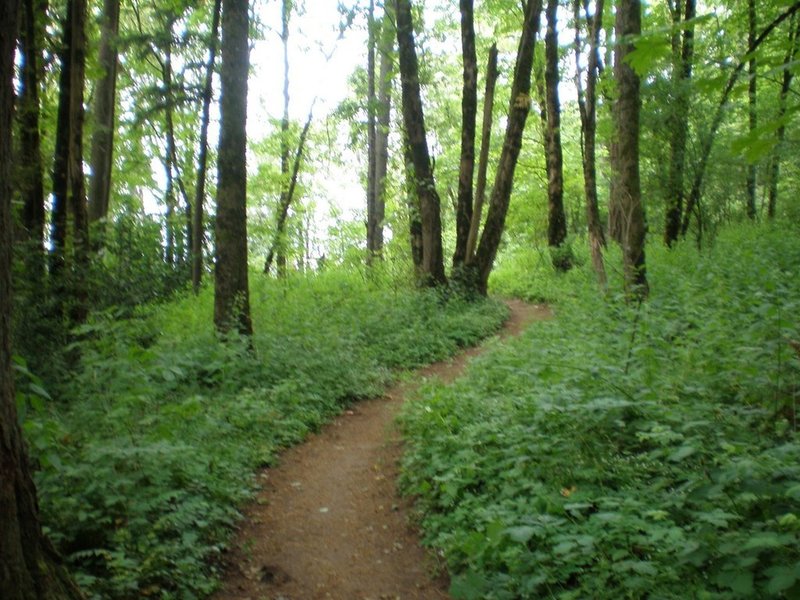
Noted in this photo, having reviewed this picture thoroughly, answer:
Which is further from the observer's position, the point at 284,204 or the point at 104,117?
the point at 284,204

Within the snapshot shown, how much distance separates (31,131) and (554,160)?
43.4 feet

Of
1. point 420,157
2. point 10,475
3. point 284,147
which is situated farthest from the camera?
point 284,147

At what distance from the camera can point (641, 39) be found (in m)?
3.40

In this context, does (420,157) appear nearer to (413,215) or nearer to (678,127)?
(413,215)

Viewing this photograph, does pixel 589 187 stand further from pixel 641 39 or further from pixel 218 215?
pixel 641 39

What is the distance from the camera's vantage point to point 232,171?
9.73m

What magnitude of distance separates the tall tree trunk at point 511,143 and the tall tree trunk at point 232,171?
6983 millimetres

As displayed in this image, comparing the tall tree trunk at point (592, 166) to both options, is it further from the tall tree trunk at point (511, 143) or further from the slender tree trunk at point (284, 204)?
the slender tree trunk at point (284, 204)

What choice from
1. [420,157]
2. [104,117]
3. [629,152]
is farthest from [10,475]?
[104,117]

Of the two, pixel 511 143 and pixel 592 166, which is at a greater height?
pixel 511 143

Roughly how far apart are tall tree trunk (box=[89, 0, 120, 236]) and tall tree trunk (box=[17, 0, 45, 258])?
11.7 feet

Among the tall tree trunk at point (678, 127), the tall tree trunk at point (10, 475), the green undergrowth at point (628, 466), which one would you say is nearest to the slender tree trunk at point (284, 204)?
the tall tree trunk at point (678, 127)

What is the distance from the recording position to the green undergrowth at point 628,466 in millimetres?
3281

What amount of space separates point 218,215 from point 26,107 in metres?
3.81
